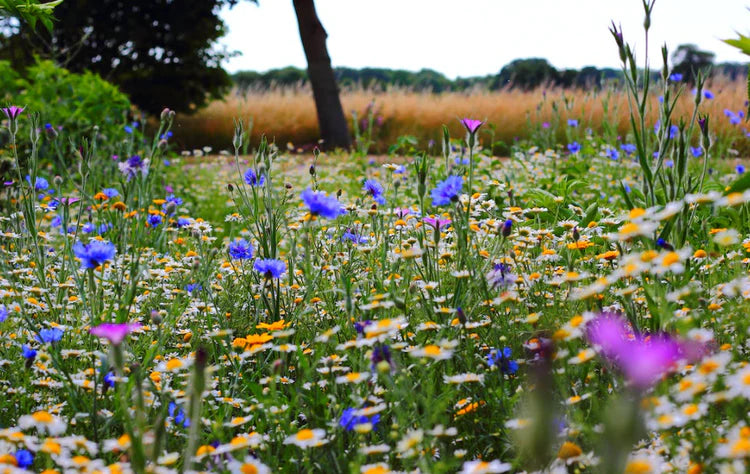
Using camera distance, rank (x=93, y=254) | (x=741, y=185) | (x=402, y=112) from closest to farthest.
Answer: (x=93, y=254) < (x=741, y=185) < (x=402, y=112)

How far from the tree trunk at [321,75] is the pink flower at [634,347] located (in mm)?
10070

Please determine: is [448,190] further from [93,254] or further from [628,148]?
[628,148]

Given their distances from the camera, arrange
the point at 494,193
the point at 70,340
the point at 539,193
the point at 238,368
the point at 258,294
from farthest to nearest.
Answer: the point at 494,193, the point at 539,193, the point at 258,294, the point at 70,340, the point at 238,368

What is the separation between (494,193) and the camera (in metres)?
4.26

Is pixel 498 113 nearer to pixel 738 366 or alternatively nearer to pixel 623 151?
pixel 623 151

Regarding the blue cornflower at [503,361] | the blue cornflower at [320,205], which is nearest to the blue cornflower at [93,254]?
the blue cornflower at [320,205]

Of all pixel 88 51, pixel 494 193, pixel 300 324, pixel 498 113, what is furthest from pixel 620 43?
pixel 88 51

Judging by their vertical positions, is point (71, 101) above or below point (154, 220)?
above

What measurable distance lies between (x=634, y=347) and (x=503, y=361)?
13.0 inches

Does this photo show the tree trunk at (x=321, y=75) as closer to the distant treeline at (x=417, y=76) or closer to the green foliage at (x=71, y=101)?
the green foliage at (x=71, y=101)

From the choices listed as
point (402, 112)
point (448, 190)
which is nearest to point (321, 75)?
point (402, 112)

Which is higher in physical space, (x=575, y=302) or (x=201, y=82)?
(x=201, y=82)

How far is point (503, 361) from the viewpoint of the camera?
180 cm

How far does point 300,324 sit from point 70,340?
2.44 ft
